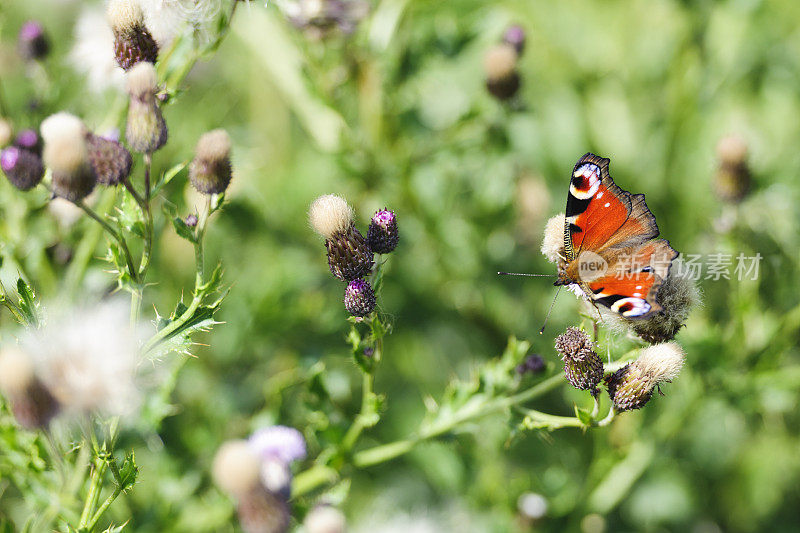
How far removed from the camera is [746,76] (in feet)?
11.2

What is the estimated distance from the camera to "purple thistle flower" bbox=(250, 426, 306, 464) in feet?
5.16

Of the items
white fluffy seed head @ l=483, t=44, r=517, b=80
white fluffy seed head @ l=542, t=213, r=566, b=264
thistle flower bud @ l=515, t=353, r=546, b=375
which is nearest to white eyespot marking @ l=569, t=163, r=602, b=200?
white fluffy seed head @ l=542, t=213, r=566, b=264

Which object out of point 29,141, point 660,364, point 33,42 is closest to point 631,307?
point 660,364

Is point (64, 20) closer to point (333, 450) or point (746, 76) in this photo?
point (333, 450)

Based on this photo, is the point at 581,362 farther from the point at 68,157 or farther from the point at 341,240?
the point at 68,157

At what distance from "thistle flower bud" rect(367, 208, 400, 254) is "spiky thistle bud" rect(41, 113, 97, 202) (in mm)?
599

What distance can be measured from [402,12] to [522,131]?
0.92 metres

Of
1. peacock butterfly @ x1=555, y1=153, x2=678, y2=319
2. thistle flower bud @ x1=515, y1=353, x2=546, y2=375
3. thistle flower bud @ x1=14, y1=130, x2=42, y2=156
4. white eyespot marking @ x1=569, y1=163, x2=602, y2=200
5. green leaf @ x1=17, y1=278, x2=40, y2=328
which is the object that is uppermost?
thistle flower bud @ x1=14, y1=130, x2=42, y2=156

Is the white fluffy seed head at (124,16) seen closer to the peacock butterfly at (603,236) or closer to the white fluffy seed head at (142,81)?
the white fluffy seed head at (142,81)

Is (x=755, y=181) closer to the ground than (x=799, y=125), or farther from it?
farther from it

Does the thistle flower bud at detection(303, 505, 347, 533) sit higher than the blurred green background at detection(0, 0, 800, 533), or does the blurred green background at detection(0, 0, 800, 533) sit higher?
the thistle flower bud at detection(303, 505, 347, 533)

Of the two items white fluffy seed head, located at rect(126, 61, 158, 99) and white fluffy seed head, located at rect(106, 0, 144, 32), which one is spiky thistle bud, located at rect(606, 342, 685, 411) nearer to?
white fluffy seed head, located at rect(126, 61, 158, 99)

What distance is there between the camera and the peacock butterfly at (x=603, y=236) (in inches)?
61.7

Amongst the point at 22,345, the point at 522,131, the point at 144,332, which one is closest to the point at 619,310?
the point at 144,332
